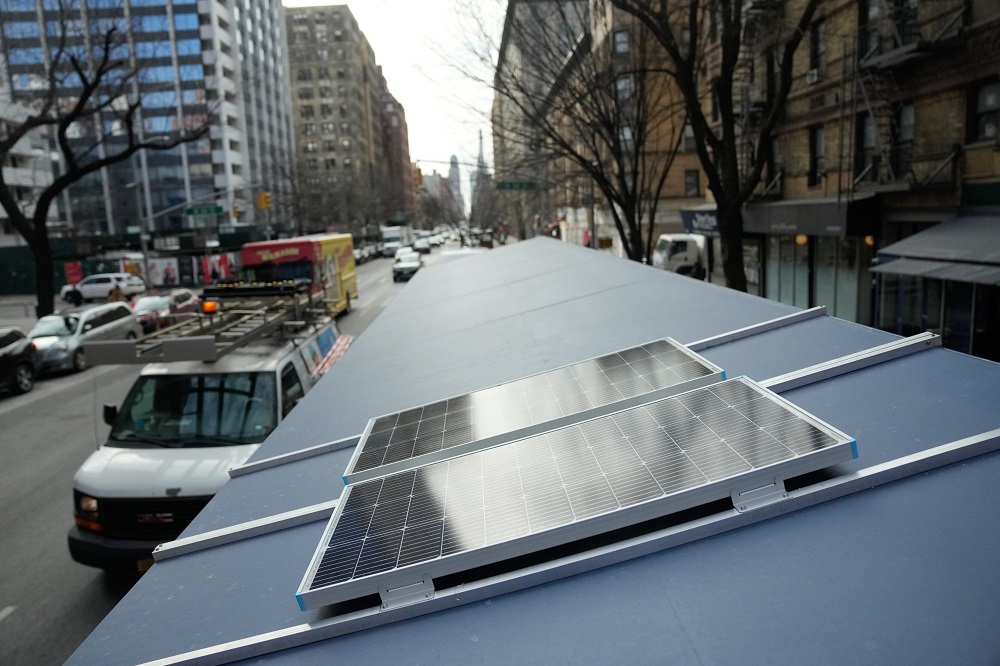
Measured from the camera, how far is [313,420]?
5.70 meters

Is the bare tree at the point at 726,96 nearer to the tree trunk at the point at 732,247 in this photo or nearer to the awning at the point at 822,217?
the tree trunk at the point at 732,247

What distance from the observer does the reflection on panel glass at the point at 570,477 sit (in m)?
2.74

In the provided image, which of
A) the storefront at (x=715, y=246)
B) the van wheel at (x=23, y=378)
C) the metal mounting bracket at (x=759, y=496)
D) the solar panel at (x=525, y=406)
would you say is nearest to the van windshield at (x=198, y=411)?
the solar panel at (x=525, y=406)

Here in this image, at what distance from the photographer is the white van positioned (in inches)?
290

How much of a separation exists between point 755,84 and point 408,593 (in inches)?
977

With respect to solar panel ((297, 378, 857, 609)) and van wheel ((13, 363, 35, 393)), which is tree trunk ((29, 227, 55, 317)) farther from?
solar panel ((297, 378, 857, 609))

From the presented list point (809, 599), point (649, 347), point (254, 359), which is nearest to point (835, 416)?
point (809, 599)

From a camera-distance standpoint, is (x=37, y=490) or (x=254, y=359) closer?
(x=254, y=359)

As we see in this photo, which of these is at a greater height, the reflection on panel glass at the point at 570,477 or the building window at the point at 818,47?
the building window at the point at 818,47

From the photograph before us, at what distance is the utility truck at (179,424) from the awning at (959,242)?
11.6 meters

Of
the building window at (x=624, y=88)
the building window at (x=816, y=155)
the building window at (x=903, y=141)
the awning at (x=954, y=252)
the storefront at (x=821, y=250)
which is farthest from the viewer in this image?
the building window at (x=624, y=88)

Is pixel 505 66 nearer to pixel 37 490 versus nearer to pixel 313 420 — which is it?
pixel 37 490

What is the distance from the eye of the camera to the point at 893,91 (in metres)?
17.1

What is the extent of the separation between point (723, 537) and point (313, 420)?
3.78m
